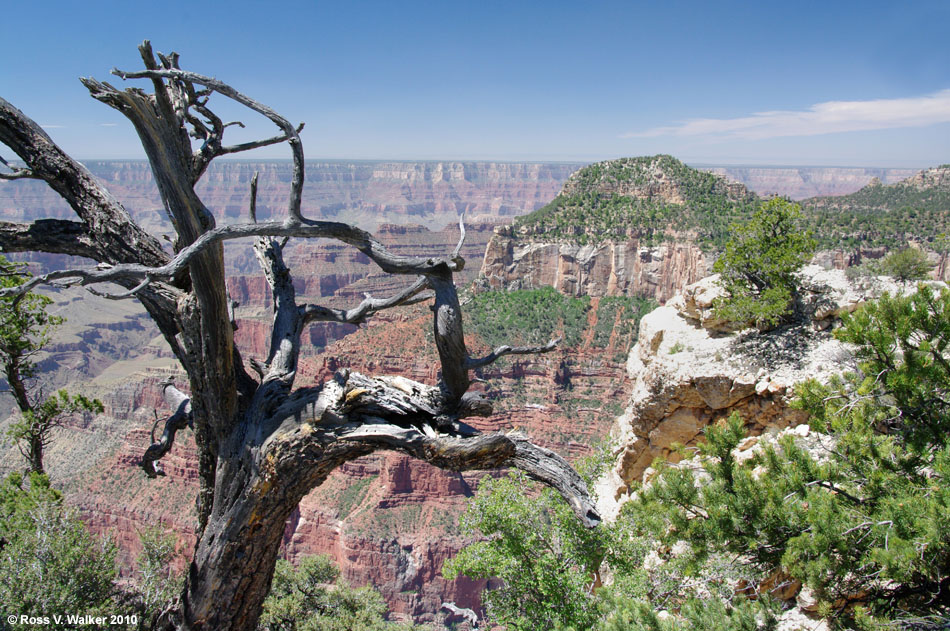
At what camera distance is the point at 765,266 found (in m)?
10.9

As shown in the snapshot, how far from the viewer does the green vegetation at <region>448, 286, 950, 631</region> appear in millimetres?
4520

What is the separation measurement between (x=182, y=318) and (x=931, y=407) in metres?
6.89

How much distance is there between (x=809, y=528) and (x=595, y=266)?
183 ft

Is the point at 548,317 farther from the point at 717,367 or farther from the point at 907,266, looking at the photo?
the point at 907,266

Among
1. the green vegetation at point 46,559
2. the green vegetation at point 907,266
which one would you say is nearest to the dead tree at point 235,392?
the green vegetation at point 46,559

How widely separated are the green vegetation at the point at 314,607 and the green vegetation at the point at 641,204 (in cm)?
4349

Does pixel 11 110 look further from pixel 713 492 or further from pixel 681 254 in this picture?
pixel 681 254

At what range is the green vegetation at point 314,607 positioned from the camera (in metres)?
13.8

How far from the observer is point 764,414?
10.1 m

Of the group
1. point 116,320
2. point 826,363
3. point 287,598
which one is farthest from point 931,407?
point 116,320

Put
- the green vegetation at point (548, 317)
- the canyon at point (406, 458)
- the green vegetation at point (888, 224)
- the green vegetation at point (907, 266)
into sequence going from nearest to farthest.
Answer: the green vegetation at point (907, 266), the canyon at point (406, 458), the green vegetation at point (888, 224), the green vegetation at point (548, 317)

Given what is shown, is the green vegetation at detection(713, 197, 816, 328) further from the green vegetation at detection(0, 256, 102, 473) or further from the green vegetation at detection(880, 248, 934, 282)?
the green vegetation at detection(0, 256, 102, 473)

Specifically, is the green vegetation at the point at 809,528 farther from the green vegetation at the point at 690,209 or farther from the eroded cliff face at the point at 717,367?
the green vegetation at the point at 690,209
